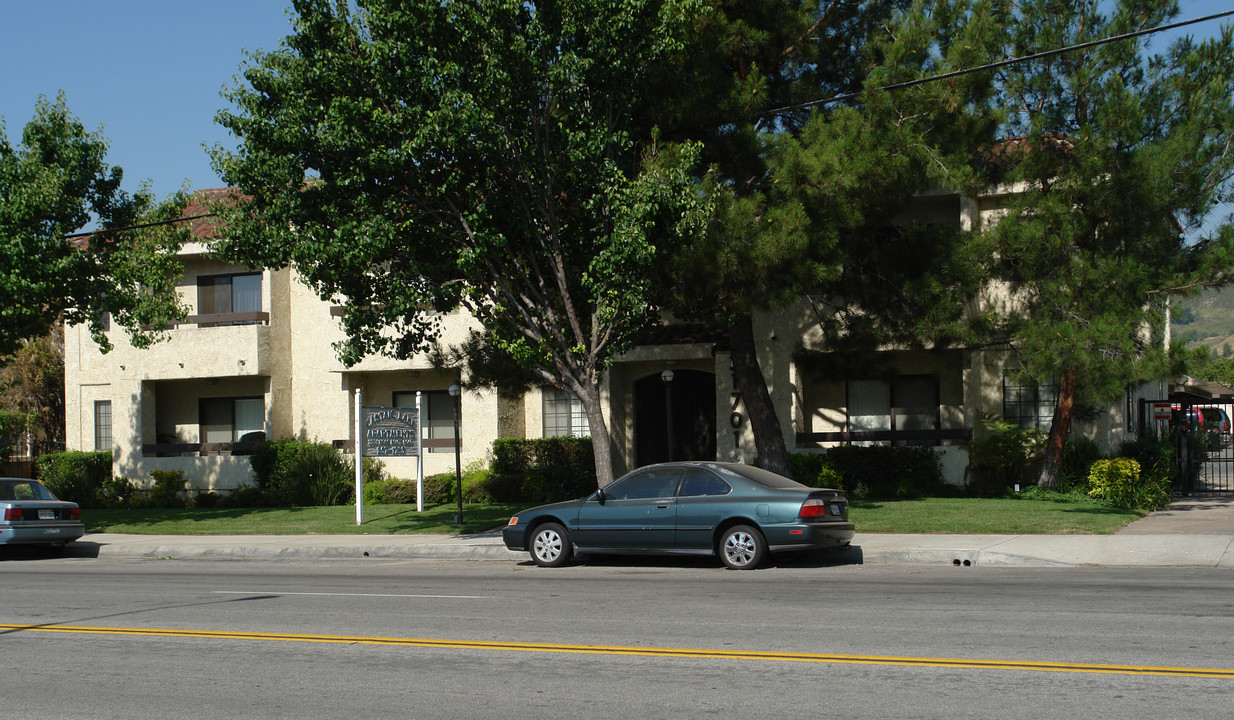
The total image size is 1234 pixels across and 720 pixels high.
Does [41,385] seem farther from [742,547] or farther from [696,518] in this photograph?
[742,547]

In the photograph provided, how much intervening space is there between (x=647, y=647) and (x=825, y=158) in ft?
34.3

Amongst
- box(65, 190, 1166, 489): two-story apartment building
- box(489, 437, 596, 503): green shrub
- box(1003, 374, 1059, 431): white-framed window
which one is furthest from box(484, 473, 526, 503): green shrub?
box(1003, 374, 1059, 431): white-framed window

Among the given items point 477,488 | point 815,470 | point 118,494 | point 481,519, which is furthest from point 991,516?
point 118,494

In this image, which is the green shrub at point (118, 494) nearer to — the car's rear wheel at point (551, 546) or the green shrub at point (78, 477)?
the green shrub at point (78, 477)

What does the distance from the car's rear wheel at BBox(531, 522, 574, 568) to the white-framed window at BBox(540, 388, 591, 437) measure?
11.2m

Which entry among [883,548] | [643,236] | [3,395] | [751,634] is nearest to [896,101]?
[643,236]

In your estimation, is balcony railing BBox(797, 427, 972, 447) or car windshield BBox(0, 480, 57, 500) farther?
balcony railing BBox(797, 427, 972, 447)

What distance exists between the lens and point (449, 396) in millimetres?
28203

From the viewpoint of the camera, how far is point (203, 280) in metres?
29.8

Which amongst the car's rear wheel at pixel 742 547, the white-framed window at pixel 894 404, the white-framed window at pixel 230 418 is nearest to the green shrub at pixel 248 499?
the white-framed window at pixel 230 418

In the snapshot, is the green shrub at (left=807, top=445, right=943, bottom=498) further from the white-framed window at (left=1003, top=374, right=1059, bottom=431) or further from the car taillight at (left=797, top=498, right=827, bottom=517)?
the car taillight at (left=797, top=498, right=827, bottom=517)

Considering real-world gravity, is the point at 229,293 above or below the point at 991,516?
above

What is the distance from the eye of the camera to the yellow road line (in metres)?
7.29

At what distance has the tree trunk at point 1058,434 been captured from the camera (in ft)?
68.9
